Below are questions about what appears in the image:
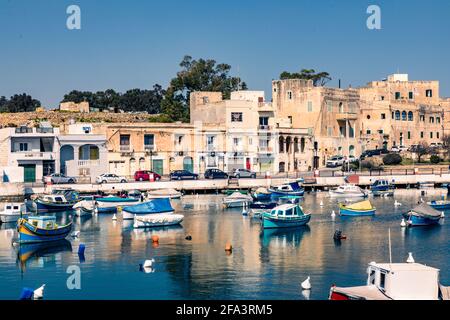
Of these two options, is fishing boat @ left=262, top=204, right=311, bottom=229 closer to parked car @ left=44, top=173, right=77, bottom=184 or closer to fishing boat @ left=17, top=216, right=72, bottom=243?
fishing boat @ left=17, top=216, right=72, bottom=243

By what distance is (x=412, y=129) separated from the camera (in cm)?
10138

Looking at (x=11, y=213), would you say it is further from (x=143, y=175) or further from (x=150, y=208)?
(x=143, y=175)

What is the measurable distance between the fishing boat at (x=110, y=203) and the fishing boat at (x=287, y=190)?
1364cm

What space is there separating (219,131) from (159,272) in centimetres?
4745

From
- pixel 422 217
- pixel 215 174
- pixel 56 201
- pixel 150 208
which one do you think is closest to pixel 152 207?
pixel 150 208

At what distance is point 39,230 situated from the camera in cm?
4219

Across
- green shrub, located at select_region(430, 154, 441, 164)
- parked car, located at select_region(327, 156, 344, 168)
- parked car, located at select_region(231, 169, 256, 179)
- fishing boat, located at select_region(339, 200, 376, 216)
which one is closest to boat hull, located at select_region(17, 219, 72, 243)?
fishing boat, located at select_region(339, 200, 376, 216)

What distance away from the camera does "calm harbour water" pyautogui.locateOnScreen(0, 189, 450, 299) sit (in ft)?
101

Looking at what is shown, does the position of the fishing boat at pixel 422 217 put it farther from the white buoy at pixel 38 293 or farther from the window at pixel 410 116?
the window at pixel 410 116

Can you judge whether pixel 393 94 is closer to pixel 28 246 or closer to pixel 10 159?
pixel 10 159

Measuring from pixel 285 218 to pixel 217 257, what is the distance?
1058 centimetres

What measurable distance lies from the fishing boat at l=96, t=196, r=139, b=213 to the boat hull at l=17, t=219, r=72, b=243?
15034mm

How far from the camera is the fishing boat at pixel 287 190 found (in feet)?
217
